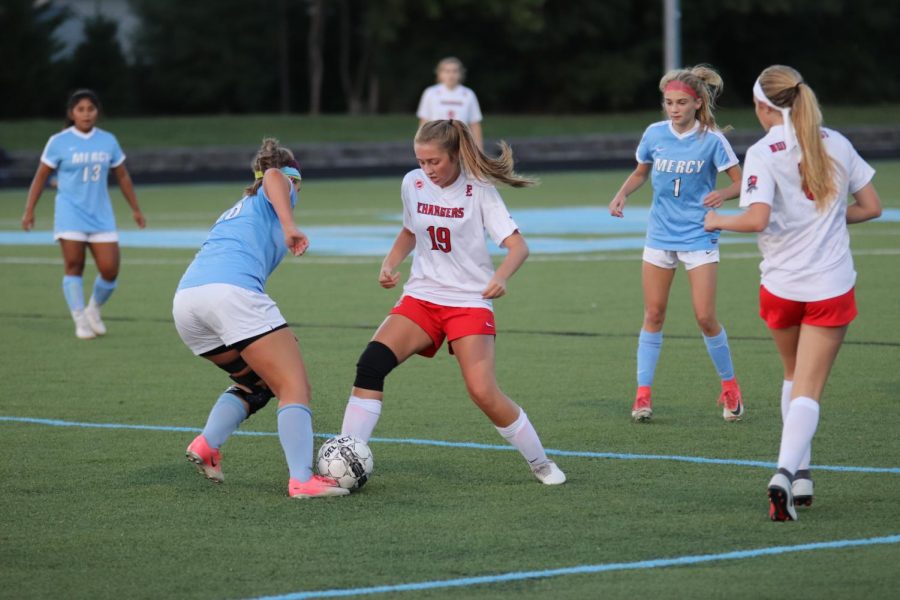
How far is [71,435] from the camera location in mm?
8305

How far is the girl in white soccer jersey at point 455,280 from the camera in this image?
687 centimetres

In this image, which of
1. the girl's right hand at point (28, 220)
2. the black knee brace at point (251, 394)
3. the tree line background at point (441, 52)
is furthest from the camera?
the tree line background at point (441, 52)

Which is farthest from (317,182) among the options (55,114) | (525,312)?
(55,114)

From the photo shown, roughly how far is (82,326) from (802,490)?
7557 mm

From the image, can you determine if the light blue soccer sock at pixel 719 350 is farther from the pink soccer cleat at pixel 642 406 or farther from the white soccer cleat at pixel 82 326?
the white soccer cleat at pixel 82 326

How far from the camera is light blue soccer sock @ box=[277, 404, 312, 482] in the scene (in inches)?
264

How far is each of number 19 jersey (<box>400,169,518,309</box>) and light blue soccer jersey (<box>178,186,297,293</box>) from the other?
64cm

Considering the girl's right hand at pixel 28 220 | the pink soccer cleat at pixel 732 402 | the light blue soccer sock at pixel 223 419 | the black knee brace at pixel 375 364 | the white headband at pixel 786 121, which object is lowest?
the pink soccer cleat at pixel 732 402

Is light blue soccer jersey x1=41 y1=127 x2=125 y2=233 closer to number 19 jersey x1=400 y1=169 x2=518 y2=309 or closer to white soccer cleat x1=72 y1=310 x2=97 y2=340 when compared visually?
white soccer cleat x1=72 y1=310 x2=97 y2=340

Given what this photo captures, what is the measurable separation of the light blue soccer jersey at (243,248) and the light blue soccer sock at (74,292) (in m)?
5.55

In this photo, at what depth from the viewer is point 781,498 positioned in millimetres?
6043

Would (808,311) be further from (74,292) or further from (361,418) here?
(74,292)

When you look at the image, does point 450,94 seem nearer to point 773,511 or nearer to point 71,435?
point 71,435

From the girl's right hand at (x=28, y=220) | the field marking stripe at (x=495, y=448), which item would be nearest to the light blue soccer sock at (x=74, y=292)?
the girl's right hand at (x=28, y=220)
